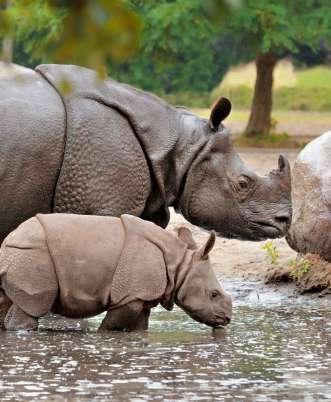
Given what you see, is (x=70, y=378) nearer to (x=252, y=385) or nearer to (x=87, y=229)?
(x=252, y=385)

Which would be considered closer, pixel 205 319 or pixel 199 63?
pixel 205 319

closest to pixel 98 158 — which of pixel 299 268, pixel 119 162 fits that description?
pixel 119 162

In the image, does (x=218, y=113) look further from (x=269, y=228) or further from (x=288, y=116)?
(x=288, y=116)

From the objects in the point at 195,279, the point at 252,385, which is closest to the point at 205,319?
the point at 195,279

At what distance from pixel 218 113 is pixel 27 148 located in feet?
4.68

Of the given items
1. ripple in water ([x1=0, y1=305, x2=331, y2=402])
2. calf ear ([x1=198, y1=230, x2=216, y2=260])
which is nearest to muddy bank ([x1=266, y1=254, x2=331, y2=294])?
ripple in water ([x1=0, y1=305, x2=331, y2=402])

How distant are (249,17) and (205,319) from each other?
51.1ft

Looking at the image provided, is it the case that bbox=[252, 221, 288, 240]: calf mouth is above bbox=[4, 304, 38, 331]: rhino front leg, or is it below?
above

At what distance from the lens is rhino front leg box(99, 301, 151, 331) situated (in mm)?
6645

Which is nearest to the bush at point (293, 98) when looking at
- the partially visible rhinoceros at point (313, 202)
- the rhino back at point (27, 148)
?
the partially visible rhinoceros at point (313, 202)

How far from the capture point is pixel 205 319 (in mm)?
6938

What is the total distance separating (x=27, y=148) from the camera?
692cm

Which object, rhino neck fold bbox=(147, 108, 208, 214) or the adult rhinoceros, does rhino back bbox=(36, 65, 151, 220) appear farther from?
rhino neck fold bbox=(147, 108, 208, 214)

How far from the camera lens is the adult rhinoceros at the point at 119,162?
6.96m
